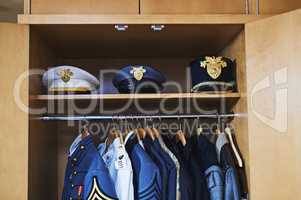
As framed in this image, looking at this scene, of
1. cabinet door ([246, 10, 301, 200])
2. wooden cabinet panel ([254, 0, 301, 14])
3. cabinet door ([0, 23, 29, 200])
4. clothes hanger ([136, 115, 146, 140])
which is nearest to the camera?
cabinet door ([246, 10, 301, 200])

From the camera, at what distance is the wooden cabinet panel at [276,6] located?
165 cm

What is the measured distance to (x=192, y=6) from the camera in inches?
64.2

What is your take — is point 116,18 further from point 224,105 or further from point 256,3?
point 224,105

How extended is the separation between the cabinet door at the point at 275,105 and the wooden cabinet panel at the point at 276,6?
0.13 meters

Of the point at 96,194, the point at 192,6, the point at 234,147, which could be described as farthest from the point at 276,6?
the point at 96,194

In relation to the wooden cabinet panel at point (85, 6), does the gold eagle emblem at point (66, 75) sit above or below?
below

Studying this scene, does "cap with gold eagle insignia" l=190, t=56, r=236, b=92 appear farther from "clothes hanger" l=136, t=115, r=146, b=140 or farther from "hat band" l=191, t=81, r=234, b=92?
"clothes hanger" l=136, t=115, r=146, b=140

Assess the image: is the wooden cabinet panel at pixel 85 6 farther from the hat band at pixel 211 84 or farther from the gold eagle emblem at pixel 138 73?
the hat band at pixel 211 84

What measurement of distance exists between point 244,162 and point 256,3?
0.66 m

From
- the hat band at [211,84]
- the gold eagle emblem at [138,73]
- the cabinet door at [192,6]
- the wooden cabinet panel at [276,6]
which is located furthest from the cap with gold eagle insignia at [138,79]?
the wooden cabinet panel at [276,6]

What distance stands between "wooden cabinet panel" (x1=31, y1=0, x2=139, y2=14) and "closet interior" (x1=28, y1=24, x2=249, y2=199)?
0.20 feet

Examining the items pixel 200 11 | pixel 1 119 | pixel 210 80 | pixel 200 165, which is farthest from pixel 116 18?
pixel 200 165

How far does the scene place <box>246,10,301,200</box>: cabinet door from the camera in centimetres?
143

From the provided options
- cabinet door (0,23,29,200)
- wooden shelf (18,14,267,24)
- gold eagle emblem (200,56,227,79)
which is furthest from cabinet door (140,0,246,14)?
cabinet door (0,23,29,200)
